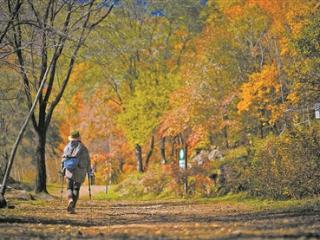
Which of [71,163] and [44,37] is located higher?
[44,37]

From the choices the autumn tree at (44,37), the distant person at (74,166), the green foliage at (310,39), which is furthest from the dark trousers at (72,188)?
the green foliage at (310,39)

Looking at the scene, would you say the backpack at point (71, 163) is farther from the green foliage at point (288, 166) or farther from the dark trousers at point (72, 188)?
the green foliage at point (288, 166)

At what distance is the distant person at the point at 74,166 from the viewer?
14258mm

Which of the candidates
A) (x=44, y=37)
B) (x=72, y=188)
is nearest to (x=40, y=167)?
(x=72, y=188)

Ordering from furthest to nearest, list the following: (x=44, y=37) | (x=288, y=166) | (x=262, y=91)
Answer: (x=262, y=91)
(x=288, y=166)
(x=44, y=37)

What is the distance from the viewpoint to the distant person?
46.8 feet

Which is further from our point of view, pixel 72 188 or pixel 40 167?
pixel 40 167

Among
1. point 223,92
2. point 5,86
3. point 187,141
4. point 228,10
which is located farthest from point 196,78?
point 5,86

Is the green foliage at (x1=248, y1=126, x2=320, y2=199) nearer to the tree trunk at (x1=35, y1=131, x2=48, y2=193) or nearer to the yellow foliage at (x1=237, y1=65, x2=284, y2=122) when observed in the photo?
the yellow foliage at (x1=237, y1=65, x2=284, y2=122)

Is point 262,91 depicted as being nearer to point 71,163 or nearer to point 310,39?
point 310,39

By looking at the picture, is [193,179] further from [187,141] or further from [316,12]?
[316,12]

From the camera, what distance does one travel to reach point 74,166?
1429 cm

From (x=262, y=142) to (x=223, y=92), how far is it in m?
6.03


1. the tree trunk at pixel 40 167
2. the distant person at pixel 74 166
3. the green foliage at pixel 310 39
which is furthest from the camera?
the tree trunk at pixel 40 167
